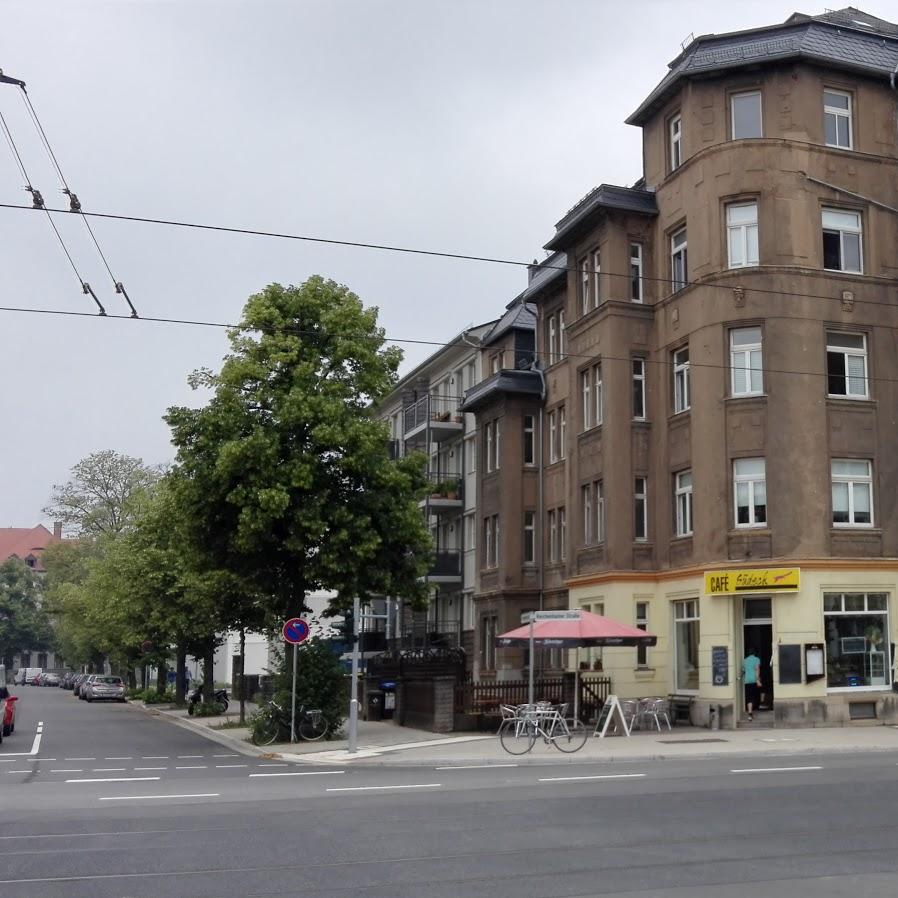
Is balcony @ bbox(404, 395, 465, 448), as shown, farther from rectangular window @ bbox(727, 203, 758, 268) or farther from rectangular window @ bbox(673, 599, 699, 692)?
rectangular window @ bbox(727, 203, 758, 268)

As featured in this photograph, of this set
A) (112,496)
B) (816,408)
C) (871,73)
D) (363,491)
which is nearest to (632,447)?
(816,408)

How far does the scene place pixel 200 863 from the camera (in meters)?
10.9

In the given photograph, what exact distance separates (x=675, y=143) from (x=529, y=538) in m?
13.7

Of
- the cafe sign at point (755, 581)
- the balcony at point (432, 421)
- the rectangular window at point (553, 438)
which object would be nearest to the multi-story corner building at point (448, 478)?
the balcony at point (432, 421)

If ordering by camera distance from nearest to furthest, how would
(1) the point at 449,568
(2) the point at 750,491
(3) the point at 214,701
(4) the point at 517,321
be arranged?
1. (2) the point at 750,491
2. (4) the point at 517,321
3. (1) the point at 449,568
4. (3) the point at 214,701

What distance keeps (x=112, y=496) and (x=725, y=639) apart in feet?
199

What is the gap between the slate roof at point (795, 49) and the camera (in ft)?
97.8

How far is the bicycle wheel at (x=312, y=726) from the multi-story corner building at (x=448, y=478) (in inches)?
648

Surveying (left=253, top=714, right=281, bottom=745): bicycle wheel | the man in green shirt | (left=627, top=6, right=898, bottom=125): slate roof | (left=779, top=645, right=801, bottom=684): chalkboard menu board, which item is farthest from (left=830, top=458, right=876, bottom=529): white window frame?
(left=253, top=714, right=281, bottom=745): bicycle wheel

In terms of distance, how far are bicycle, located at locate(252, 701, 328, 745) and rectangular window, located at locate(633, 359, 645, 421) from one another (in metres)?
11.6

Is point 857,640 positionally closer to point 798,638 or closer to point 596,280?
point 798,638

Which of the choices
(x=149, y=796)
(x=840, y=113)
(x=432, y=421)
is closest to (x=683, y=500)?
(x=840, y=113)

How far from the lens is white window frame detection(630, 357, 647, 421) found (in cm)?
3303

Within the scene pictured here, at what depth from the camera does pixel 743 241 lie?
1183 inches
